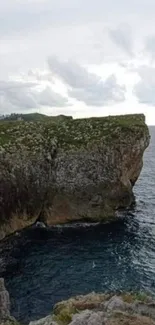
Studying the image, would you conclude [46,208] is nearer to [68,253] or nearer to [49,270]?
[68,253]

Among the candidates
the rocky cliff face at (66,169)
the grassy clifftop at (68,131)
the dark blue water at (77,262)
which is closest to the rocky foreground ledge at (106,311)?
the dark blue water at (77,262)

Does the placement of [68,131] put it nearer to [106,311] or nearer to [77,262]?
[77,262]

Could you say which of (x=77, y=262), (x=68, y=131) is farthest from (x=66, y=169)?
(x=77, y=262)

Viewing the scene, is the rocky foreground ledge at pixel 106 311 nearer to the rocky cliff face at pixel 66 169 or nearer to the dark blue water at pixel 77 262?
the dark blue water at pixel 77 262

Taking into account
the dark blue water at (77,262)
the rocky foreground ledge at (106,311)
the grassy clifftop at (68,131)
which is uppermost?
the grassy clifftop at (68,131)

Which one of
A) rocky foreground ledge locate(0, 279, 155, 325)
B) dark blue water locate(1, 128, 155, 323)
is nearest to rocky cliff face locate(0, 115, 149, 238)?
dark blue water locate(1, 128, 155, 323)

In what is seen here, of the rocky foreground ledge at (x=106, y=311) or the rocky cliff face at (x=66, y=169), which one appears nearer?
the rocky foreground ledge at (x=106, y=311)

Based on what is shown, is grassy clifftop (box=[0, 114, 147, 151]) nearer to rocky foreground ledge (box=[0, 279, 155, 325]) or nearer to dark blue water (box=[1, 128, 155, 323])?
dark blue water (box=[1, 128, 155, 323])
